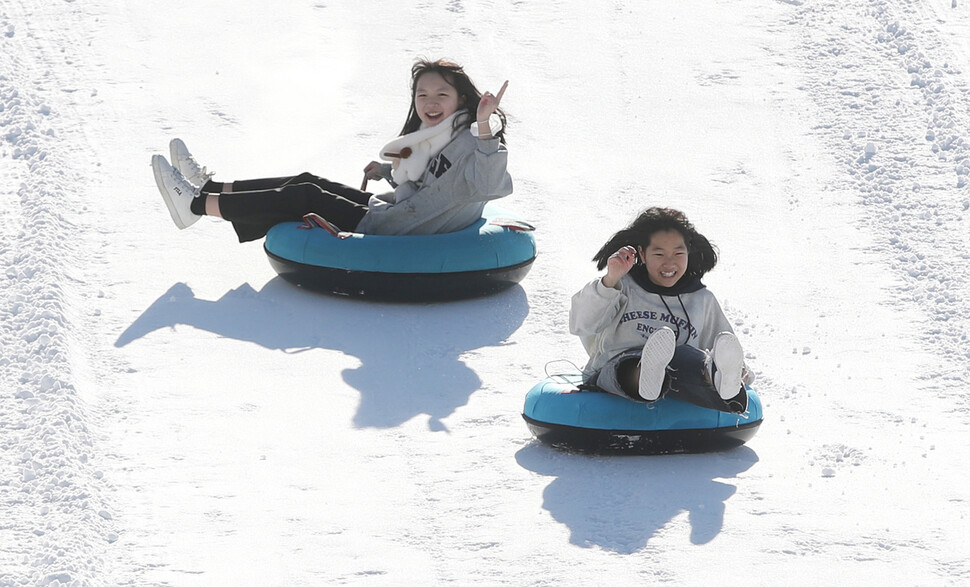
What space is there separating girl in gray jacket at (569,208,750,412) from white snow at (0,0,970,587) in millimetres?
377

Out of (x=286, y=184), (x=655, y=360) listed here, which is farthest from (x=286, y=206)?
(x=655, y=360)

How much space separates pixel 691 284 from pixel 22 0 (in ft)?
27.4

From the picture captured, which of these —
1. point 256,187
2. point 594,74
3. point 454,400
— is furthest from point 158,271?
point 594,74

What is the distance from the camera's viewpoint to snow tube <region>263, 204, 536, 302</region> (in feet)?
24.3

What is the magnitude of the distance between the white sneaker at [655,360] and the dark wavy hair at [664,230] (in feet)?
1.59

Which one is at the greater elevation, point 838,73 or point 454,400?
point 838,73

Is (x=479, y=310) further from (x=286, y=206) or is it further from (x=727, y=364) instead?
(x=727, y=364)

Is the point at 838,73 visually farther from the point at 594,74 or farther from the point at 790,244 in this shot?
the point at 790,244

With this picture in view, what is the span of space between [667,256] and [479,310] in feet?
6.36

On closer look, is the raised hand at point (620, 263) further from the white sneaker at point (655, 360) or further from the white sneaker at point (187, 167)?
the white sneaker at point (187, 167)

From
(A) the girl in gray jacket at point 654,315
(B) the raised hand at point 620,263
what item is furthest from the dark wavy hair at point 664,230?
(B) the raised hand at point 620,263

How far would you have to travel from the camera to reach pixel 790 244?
872 centimetres

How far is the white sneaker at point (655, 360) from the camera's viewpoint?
5430 mm

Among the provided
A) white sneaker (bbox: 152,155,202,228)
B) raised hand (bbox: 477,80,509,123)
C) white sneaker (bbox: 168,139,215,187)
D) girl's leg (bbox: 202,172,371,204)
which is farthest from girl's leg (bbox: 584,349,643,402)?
white sneaker (bbox: 168,139,215,187)
